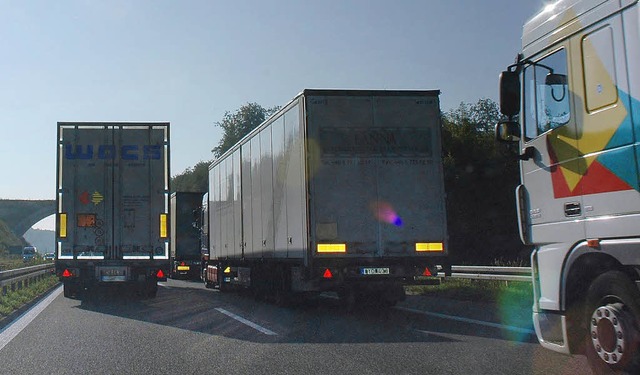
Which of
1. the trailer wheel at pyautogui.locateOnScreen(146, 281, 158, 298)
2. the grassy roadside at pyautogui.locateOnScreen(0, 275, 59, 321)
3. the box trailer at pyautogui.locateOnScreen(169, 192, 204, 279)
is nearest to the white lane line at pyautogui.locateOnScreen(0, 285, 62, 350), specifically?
the grassy roadside at pyautogui.locateOnScreen(0, 275, 59, 321)

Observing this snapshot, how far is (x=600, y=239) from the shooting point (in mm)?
5703

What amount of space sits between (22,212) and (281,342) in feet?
353

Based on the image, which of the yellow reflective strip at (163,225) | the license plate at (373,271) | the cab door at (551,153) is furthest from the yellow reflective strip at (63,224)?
the cab door at (551,153)

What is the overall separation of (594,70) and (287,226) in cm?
880

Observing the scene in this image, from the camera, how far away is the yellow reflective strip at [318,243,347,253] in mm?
12617

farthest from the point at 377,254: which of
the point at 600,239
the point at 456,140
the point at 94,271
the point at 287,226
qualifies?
the point at 456,140

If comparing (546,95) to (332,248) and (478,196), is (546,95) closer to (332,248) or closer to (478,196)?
(332,248)

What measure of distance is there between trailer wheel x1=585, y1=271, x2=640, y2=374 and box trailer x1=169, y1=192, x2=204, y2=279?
2698 cm

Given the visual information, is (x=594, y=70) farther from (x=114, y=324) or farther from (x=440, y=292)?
(x=440, y=292)

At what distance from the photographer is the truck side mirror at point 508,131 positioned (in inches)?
277

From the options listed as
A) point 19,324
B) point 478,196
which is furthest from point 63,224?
point 478,196

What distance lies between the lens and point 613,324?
5.58m

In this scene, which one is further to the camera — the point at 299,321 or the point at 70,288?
the point at 70,288

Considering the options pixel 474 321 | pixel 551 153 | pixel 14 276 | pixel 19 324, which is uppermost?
pixel 551 153
